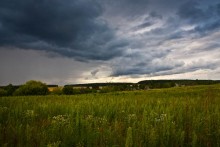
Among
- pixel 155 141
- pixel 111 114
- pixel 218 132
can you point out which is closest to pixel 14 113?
pixel 111 114

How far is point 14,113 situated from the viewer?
998cm

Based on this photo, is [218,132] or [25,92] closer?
[218,132]

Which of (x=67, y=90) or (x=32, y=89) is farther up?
(x=32, y=89)

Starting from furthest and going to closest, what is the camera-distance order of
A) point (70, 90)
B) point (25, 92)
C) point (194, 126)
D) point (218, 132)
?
point (25, 92)
point (70, 90)
point (194, 126)
point (218, 132)

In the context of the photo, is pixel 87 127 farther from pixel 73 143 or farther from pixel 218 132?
pixel 218 132

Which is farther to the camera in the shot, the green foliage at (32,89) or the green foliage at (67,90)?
the green foliage at (32,89)

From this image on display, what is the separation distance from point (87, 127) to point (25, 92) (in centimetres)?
9230

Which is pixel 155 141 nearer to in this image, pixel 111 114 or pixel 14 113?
pixel 111 114

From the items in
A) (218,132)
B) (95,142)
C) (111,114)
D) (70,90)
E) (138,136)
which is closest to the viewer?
(95,142)

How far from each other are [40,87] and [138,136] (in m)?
94.6

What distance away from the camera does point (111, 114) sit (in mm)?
9977

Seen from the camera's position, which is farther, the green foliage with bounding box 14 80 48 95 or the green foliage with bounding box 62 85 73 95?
the green foliage with bounding box 14 80 48 95

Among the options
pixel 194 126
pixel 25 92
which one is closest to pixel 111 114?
pixel 194 126

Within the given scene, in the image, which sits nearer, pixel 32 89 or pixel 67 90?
pixel 67 90
